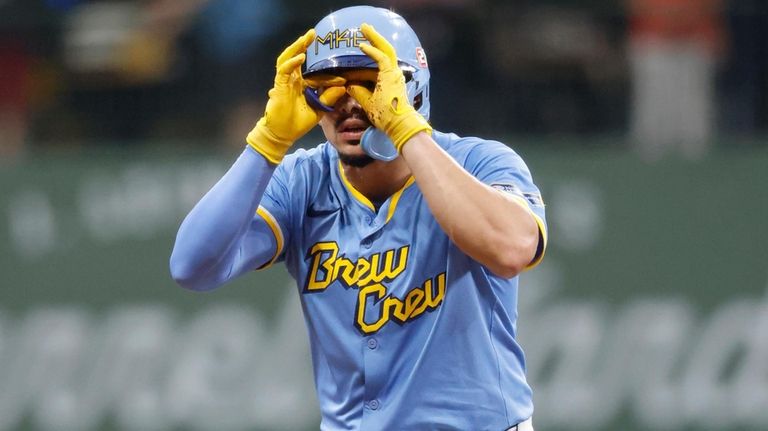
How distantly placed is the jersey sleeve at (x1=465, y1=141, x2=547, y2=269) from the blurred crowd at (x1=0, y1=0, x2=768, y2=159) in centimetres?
427

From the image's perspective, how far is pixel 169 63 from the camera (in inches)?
356

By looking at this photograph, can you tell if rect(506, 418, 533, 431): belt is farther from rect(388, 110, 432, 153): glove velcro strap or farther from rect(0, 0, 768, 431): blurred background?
rect(0, 0, 768, 431): blurred background

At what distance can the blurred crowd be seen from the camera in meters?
8.41

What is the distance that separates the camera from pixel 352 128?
4082 millimetres

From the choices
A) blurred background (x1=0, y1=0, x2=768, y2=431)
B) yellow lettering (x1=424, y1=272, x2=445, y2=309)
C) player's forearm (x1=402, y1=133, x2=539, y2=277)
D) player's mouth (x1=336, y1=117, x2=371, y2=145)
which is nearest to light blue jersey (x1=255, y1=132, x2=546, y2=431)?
yellow lettering (x1=424, y1=272, x2=445, y2=309)

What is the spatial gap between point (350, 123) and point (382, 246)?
37cm

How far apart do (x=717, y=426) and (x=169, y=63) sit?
12.9ft

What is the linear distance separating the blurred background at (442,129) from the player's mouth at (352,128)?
4259 mm

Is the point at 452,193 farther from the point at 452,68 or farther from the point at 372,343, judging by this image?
the point at 452,68

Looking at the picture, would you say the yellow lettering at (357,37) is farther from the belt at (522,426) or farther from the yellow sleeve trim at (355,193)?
the belt at (522,426)

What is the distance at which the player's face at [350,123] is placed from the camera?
4.04 metres

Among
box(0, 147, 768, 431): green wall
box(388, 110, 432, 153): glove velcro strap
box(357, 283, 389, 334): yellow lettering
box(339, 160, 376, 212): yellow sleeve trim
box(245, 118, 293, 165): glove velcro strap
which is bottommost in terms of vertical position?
box(0, 147, 768, 431): green wall

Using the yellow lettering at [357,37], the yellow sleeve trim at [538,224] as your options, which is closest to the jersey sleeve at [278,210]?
the yellow lettering at [357,37]

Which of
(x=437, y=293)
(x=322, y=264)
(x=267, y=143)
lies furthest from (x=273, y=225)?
(x=437, y=293)
